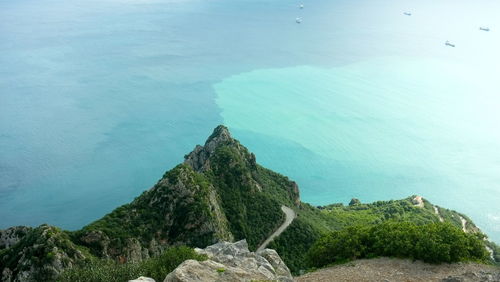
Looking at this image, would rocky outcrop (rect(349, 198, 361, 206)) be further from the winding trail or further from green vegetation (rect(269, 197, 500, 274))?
the winding trail

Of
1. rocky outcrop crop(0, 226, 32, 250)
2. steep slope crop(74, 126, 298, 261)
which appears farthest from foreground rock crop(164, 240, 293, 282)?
rocky outcrop crop(0, 226, 32, 250)

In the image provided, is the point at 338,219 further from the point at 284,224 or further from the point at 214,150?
the point at 214,150

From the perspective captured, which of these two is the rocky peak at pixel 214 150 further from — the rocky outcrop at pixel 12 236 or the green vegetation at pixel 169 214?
the rocky outcrop at pixel 12 236

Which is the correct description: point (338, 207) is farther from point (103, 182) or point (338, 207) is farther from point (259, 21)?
point (259, 21)

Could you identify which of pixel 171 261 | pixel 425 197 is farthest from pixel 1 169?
pixel 425 197

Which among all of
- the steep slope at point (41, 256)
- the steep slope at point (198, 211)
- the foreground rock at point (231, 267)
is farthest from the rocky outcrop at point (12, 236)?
the foreground rock at point (231, 267)
